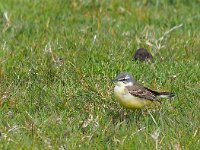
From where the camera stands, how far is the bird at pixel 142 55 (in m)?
9.16

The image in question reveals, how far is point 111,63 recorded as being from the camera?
8914 millimetres

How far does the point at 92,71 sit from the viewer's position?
866 centimetres

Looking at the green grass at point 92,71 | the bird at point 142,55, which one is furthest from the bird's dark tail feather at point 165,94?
the bird at point 142,55

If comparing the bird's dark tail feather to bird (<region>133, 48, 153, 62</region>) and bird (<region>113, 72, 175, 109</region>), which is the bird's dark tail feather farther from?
bird (<region>133, 48, 153, 62</region>)

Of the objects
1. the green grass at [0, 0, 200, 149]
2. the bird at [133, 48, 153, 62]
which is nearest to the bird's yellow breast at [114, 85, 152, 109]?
the green grass at [0, 0, 200, 149]

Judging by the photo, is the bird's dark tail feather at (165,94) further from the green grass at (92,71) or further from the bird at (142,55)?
the bird at (142,55)

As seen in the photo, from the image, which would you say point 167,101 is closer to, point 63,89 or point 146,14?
point 63,89

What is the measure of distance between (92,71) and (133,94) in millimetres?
1292

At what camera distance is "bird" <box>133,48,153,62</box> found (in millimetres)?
9164

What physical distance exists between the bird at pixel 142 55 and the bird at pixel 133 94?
1.46 metres

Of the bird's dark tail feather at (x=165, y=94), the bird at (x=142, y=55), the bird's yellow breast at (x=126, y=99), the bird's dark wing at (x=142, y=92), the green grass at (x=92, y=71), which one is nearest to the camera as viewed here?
the green grass at (x=92, y=71)

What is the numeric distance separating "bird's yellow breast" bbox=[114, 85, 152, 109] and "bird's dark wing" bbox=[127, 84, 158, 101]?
0.06m

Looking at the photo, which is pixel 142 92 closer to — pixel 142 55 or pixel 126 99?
pixel 126 99

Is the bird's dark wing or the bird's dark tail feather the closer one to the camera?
the bird's dark wing
